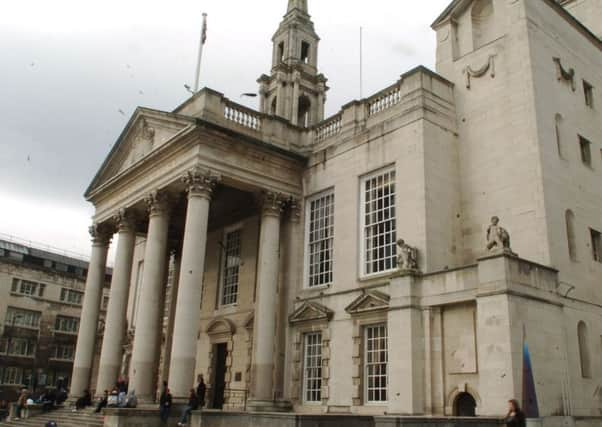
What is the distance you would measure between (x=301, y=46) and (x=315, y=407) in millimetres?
22491

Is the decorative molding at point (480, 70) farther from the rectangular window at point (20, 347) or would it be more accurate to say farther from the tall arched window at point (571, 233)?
the rectangular window at point (20, 347)

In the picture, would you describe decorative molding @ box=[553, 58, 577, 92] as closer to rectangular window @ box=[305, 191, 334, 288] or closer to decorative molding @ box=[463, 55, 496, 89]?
decorative molding @ box=[463, 55, 496, 89]

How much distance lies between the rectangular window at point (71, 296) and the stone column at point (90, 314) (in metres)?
28.6

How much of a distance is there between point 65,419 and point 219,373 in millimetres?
6927

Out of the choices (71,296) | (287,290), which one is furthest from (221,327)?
(71,296)

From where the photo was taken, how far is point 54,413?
84.3ft

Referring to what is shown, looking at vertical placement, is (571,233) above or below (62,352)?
above

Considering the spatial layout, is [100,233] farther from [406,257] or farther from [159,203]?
[406,257]

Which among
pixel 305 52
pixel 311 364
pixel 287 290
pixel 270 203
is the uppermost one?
pixel 305 52

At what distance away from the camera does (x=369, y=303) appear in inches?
830

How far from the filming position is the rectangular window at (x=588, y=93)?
2330 centimetres

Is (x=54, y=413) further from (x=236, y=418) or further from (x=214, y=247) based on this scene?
(x=236, y=418)

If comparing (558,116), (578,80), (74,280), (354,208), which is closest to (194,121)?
(354,208)

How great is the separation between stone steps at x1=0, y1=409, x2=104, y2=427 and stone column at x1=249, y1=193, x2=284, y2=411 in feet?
18.8
